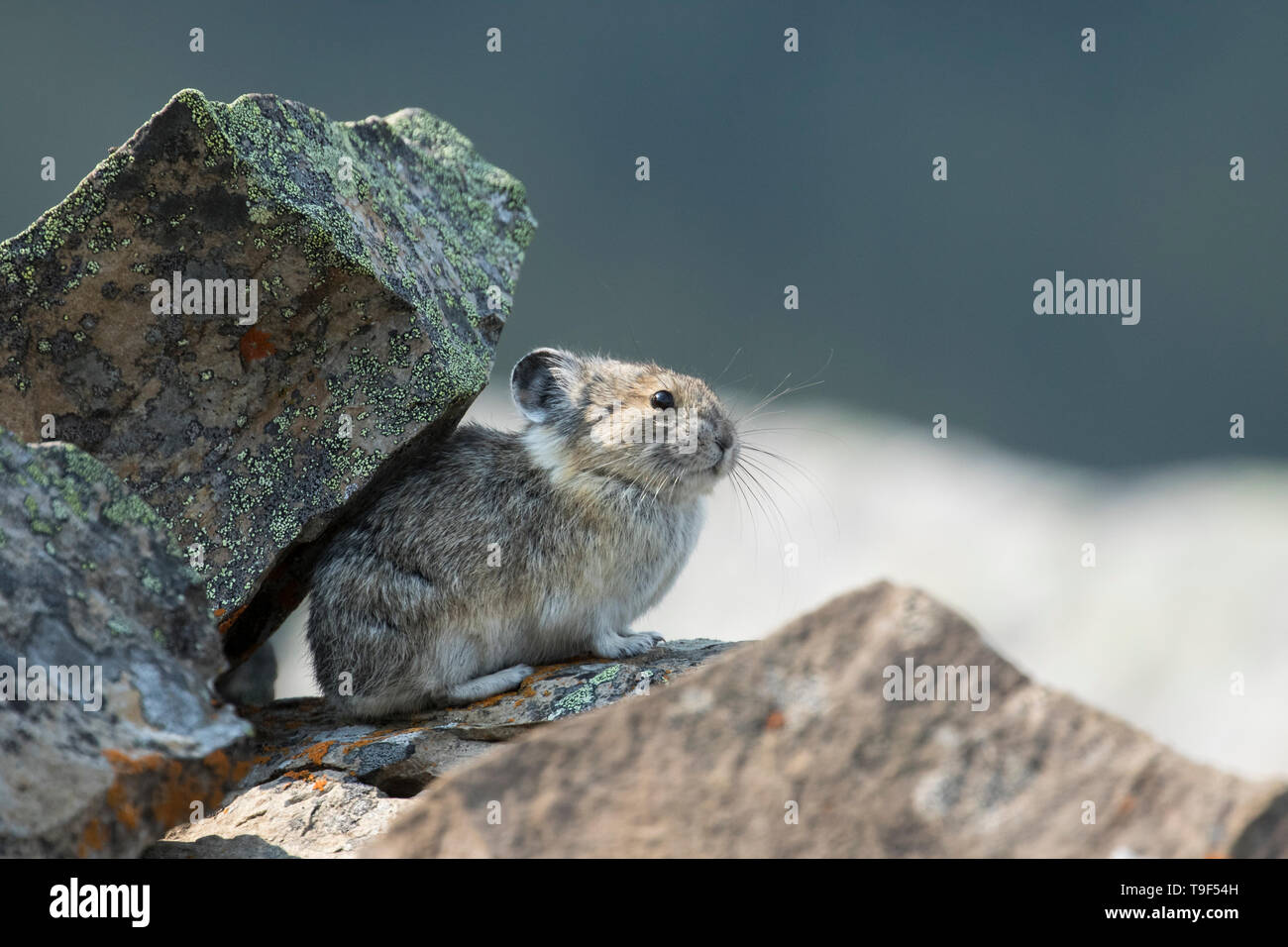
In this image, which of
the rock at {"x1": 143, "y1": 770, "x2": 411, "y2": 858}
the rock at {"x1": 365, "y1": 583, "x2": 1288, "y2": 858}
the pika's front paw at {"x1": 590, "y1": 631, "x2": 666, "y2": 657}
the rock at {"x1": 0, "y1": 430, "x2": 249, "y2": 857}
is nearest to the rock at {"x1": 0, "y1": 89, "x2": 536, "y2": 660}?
the rock at {"x1": 143, "y1": 770, "x2": 411, "y2": 858}

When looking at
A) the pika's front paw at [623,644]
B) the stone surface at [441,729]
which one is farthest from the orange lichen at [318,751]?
the pika's front paw at [623,644]

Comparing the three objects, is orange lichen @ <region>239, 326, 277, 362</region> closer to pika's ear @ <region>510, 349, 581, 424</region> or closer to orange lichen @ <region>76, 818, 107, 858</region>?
pika's ear @ <region>510, 349, 581, 424</region>

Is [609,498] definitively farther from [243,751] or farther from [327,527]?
A: [243,751]

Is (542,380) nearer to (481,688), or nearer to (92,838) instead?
(481,688)

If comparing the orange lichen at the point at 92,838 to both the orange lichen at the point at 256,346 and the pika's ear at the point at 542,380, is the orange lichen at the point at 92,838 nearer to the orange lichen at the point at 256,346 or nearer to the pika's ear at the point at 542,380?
the orange lichen at the point at 256,346

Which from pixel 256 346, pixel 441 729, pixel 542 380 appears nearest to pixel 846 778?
pixel 441 729

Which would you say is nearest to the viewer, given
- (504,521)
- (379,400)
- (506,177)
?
(379,400)
